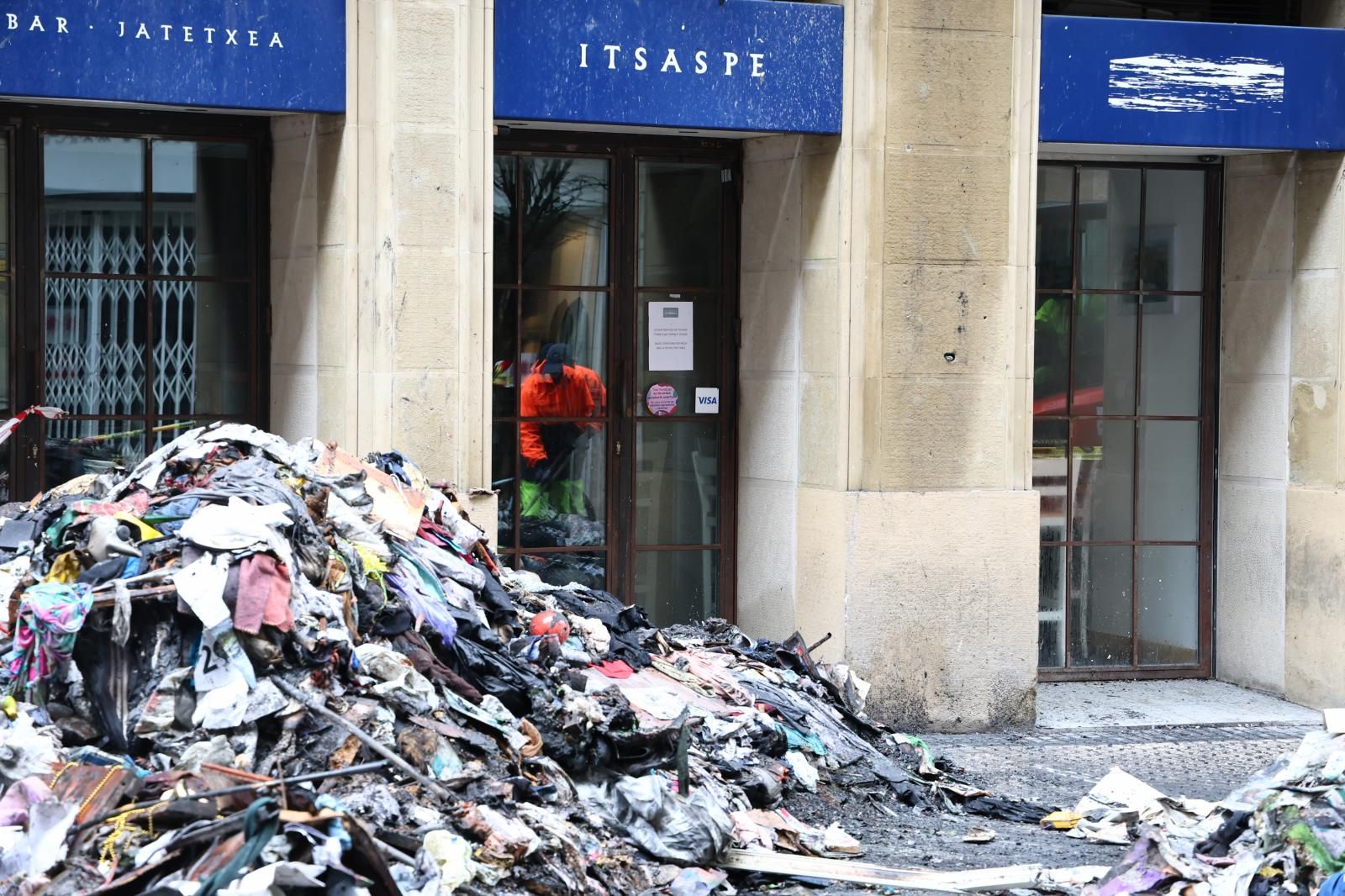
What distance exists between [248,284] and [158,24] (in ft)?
5.86

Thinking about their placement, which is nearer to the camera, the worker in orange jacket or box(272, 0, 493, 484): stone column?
box(272, 0, 493, 484): stone column

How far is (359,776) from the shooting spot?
682cm

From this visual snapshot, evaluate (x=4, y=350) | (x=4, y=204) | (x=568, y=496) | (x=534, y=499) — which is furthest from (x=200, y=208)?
(x=568, y=496)

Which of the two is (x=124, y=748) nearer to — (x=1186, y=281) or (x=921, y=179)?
(x=921, y=179)

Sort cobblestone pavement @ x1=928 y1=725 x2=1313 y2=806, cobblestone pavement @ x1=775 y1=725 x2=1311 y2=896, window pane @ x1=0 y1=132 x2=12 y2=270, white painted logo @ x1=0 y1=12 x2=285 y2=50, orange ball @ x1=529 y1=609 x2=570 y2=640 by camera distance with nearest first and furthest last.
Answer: cobblestone pavement @ x1=775 y1=725 x2=1311 y2=896, orange ball @ x1=529 y1=609 x2=570 y2=640, white painted logo @ x1=0 y1=12 x2=285 y2=50, cobblestone pavement @ x1=928 y1=725 x2=1313 y2=806, window pane @ x1=0 y1=132 x2=12 y2=270

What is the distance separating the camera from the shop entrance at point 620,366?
11.1m

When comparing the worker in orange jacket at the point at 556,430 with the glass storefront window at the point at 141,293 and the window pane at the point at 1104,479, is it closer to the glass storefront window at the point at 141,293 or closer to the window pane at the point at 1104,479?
the glass storefront window at the point at 141,293

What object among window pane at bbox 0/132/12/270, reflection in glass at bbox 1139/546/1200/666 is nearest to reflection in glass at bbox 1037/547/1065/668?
reflection in glass at bbox 1139/546/1200/666

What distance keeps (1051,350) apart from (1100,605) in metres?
1.78

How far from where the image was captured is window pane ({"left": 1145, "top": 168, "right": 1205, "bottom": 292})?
1223cm

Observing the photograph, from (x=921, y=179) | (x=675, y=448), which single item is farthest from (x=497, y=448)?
(x=921, y=179)

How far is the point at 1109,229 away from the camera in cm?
1216

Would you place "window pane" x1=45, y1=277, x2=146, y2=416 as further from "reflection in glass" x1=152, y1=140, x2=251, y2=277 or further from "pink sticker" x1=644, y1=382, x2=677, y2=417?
"pink sticker" x1=644, y1=382, x2=677, y2=417

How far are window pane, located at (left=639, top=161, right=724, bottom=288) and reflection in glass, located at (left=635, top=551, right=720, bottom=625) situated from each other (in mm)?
1760
